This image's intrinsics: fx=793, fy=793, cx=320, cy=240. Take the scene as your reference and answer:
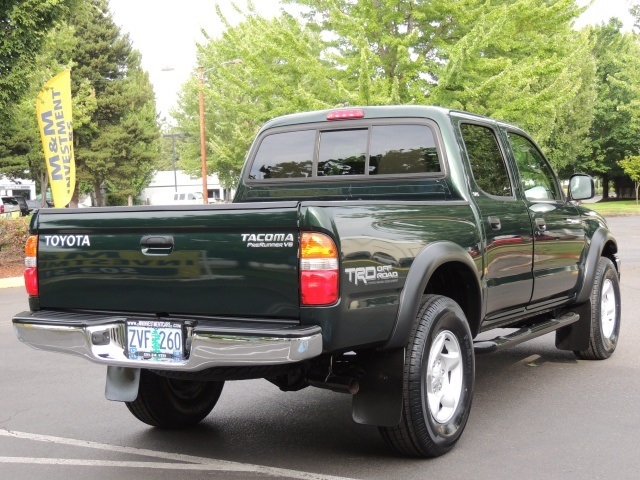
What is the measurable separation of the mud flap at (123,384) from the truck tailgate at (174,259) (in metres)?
0.44

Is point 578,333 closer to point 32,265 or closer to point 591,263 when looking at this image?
point 591,263

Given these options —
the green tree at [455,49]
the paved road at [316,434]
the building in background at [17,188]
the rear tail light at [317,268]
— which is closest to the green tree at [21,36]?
the green tree at [455,49]

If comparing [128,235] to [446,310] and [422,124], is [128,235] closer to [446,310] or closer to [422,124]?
[446,310]

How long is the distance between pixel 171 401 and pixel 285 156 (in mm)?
1973

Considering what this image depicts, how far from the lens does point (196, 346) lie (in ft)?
12.3

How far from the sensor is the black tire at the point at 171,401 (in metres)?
4.98

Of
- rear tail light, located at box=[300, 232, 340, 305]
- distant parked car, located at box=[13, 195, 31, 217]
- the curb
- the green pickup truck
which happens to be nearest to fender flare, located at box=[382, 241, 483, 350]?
the green pickup truck

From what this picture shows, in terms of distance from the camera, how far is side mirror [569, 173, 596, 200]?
6.50 metres

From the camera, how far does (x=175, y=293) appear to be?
400cm

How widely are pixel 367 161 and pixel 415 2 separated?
17639 millimetres

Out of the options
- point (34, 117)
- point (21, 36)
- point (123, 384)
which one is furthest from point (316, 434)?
point (34, 117)

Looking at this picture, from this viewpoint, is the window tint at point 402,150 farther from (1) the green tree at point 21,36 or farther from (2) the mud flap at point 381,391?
(1) the green tree at point 21,36

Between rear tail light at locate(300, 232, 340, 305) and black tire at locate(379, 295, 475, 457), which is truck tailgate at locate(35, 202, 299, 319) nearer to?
rear tail light at locate(300, 232, 340, 305)

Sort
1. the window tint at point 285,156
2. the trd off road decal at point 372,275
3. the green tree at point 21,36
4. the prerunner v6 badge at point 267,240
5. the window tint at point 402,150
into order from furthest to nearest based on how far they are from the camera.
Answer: the green tree at point 21,36
the window tint at point 285,156
the window tint at point 402,150
the trd off road decal at point 372,275
the prerunner v6 badge at point 267,240
